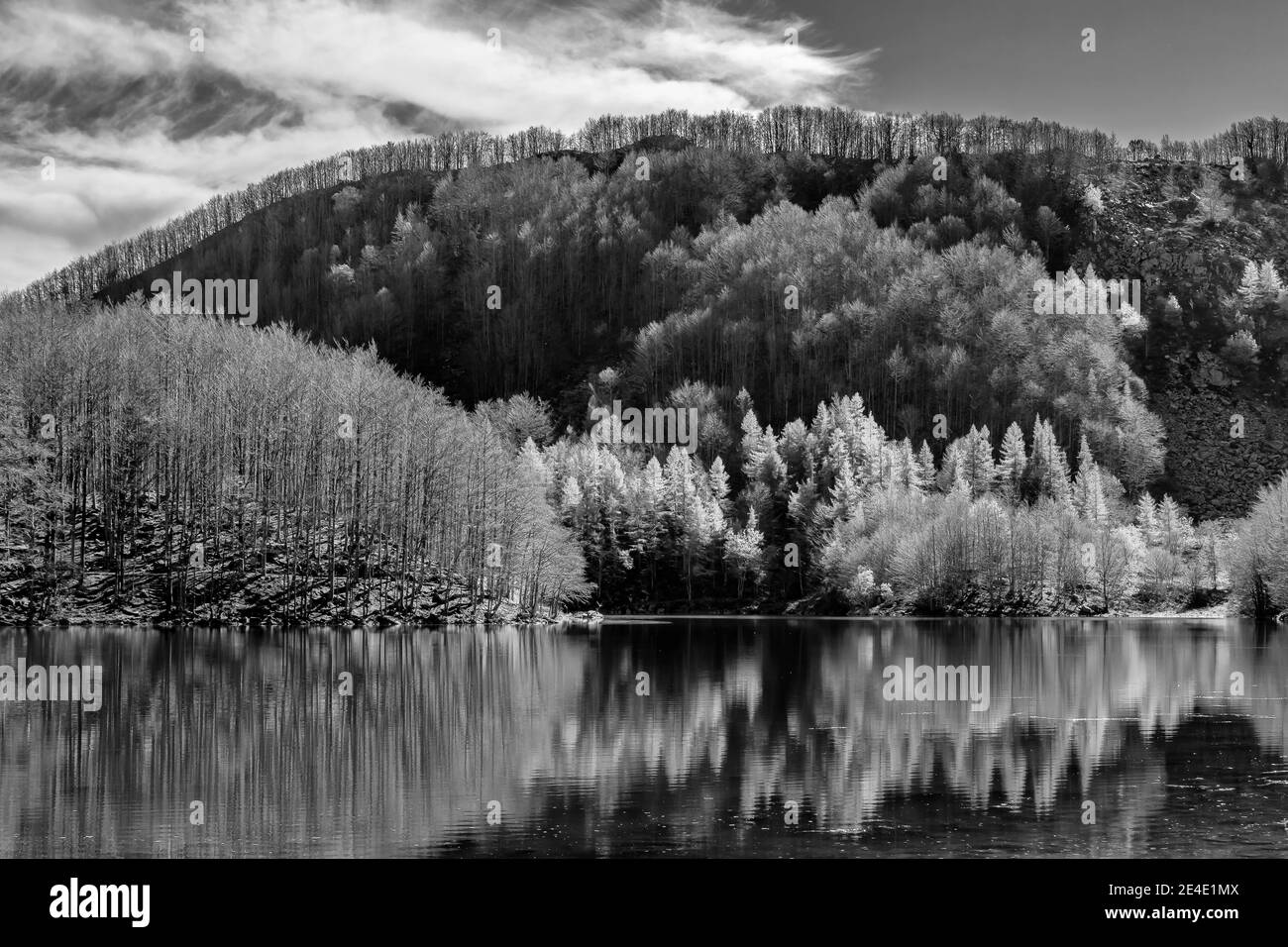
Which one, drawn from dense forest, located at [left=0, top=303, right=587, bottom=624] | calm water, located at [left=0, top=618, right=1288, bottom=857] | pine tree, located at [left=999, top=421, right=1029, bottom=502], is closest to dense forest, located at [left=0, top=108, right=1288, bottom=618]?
dense forest, located at [left=0, top=303, right=587, bottom=624]

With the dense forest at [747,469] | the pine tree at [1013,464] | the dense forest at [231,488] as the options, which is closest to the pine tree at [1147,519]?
the dense forest at [747,469]

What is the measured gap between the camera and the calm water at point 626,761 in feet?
80.5

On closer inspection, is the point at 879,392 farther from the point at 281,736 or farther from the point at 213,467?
the point at 281,736

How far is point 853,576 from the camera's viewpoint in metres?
128

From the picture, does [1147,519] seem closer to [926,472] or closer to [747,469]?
[926,472]

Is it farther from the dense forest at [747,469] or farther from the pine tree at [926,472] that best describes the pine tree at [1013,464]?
the pine tree at [926,472]

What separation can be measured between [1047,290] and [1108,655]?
433 ft

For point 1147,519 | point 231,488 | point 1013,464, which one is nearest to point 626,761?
point 231,488

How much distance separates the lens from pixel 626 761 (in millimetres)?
32750

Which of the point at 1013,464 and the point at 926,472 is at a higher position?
A: the point at 1013,464

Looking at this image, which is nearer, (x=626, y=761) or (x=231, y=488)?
(x=626, y=761)

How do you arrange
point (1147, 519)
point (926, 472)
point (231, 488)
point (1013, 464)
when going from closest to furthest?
point (231, 488)
point (1147, 519)
point (926, 472)
point (1013, 464)

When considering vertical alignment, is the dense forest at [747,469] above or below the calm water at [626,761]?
above
